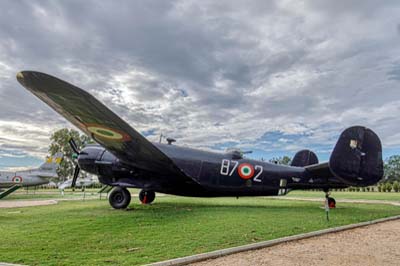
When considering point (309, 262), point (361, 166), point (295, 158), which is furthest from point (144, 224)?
point (295, 158)

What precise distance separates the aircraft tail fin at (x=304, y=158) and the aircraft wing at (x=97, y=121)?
7.15 m

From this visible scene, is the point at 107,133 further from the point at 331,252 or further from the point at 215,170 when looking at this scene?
the point at 331,252

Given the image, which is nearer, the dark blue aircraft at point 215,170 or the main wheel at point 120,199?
the dark blue aircraft at point 215,170

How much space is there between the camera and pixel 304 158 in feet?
51.2

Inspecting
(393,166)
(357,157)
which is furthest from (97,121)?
(393,166)

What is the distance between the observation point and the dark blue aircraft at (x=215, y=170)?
1130 cm

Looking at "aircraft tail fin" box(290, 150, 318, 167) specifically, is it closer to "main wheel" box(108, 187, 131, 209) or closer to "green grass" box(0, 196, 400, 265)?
"green grass" box(0, 196, 400, 265)

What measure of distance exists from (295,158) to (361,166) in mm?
4494

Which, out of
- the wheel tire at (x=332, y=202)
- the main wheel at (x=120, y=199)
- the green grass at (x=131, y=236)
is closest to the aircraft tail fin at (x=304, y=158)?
the wheel tire at (x=332, y=202)

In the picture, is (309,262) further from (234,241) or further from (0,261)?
(0,261)

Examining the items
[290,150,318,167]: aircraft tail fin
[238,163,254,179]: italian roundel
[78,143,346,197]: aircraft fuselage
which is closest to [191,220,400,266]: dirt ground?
[78,143,346,197]: aircraft fuselage

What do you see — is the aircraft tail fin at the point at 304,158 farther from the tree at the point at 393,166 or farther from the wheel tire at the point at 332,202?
the tree at the point at 393,166

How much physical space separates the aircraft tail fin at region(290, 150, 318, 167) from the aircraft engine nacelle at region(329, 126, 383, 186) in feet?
12.8

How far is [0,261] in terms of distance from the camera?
14.8 ft
